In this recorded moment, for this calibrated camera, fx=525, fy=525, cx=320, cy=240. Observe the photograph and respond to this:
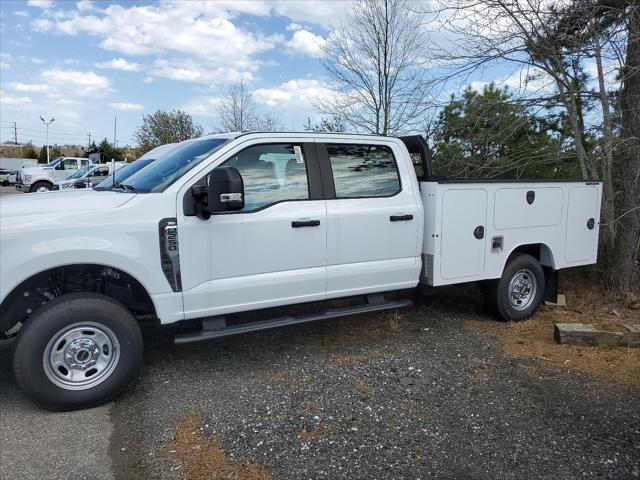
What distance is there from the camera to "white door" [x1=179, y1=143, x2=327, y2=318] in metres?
4.12

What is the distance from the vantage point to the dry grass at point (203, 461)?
2.98 metres

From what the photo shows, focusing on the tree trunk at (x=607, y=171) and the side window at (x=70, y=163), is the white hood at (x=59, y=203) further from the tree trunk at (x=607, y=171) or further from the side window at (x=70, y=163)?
the side window at (x=70, y=163)

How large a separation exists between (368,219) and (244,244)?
1255mm

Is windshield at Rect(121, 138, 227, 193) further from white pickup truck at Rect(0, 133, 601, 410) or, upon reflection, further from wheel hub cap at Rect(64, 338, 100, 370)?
wheel hub cap at Rect(64, 338, 100, 370)

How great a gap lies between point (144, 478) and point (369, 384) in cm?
187

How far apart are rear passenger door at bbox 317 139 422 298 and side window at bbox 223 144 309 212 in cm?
24

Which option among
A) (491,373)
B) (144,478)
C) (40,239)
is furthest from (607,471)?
(40,239)

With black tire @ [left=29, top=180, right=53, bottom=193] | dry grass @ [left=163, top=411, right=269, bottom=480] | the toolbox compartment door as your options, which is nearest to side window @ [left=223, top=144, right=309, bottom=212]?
dry grass @ [left=163, top=411, right=269, bottom=480]

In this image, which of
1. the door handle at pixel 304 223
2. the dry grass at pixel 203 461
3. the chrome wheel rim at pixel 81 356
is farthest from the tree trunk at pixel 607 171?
the chrome wheel rim at pixel 81 356

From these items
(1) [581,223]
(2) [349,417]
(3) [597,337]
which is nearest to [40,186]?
(1) [581,223]

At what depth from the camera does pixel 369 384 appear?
4211 millimetres

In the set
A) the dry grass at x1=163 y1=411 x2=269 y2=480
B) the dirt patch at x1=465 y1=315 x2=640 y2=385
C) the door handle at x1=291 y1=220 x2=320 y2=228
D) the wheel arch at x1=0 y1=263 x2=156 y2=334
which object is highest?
the door handle at x1=291 y1=220 x2=320 y2=228

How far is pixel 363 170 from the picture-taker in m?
5.07

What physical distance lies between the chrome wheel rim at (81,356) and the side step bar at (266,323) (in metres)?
0.49
